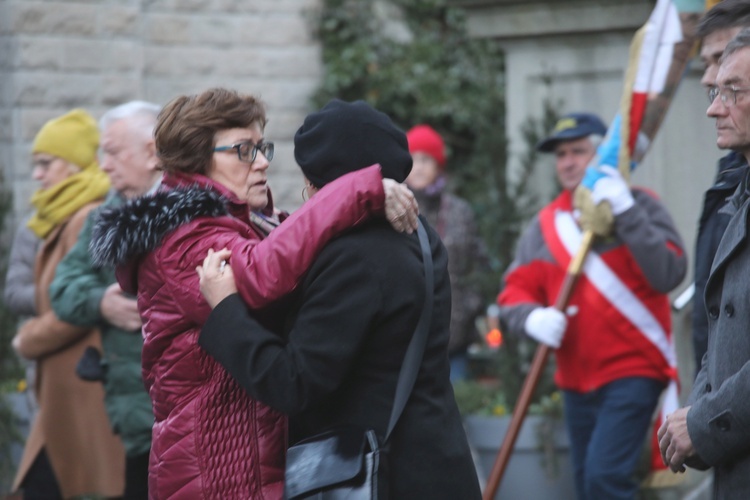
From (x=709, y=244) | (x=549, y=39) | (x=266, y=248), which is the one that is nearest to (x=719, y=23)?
(x=709, y=244)

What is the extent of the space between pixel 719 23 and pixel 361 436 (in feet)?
6.25

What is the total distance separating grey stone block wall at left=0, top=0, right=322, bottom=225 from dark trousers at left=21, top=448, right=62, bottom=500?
3216 mm

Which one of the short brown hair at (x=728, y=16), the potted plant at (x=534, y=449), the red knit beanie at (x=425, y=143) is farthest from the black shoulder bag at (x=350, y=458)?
the red knit beanie at (x=425, y=143)

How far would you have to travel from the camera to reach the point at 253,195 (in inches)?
142

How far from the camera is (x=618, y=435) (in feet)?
18.3

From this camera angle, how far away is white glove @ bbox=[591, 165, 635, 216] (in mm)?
5527

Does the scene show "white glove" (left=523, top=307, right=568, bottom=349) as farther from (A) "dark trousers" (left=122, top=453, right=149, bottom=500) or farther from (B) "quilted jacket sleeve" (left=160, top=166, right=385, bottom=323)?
(B) "quilted jacket sleeve" (left=160, top=166, right=385, bottom=323)

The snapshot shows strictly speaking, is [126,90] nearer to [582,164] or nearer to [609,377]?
[582,164]

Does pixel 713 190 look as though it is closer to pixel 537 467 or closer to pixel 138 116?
pixel 138 116

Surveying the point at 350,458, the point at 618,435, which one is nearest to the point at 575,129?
the point at 618,435

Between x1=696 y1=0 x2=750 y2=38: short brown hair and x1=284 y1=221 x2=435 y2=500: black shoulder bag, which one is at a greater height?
x1=696 y1=0 x2=750 y2=38: short brown hair

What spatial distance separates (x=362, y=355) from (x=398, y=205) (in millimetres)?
371

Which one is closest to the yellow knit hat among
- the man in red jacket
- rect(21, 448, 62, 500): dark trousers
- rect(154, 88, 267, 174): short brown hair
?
rect(21, 448, 62, 500): dark trousers

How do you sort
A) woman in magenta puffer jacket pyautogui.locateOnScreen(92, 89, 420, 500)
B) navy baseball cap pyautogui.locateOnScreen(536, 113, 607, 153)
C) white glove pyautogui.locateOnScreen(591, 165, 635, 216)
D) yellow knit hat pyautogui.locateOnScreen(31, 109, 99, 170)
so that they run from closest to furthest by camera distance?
woman in magenta puffer jacket pyautogui.locateOnScreen(92, 89, 420, 500) < white glove pyautogui.locateOnScreen(591, 165, 635, 216) < yellow knit hat pyautogui.locateOnScreen(31, 109, 99, 170) < navy baseball cap pyautogui.locateOnScreen(536, 113, 607, 153)
